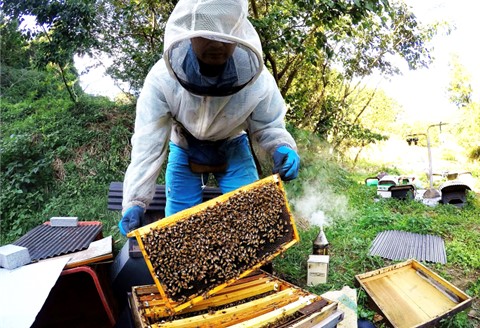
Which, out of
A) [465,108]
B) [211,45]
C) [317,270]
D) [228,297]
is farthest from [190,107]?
[465,108]

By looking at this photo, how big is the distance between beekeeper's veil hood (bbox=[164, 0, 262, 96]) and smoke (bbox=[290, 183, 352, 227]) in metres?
2.88

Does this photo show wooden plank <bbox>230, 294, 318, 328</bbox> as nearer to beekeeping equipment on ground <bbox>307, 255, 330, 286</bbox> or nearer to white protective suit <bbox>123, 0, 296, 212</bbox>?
white protective suit <bbox>123, 0, 296, 212</bbox>

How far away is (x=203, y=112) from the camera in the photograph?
7.04ft

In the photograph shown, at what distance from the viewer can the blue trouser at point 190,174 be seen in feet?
8.39

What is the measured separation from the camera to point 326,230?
4.20 meters

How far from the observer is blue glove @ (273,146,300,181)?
214 centimetres

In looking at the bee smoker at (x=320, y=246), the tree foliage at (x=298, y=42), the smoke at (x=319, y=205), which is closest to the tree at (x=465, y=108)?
the tree foliage at (x=298, y=42)

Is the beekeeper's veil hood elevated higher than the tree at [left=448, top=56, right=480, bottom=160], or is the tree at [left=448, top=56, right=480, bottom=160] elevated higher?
the beekeeper's veil hood

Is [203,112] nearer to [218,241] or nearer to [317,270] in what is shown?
[218,241]

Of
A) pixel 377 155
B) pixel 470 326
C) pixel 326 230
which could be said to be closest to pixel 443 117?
pixel 377 155

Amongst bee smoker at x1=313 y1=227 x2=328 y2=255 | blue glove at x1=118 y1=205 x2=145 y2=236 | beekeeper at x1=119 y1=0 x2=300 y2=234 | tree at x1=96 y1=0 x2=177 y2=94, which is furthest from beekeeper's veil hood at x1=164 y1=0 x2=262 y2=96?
tree at x1=96 y1=0 x2=177 y2=94

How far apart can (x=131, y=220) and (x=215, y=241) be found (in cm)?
50

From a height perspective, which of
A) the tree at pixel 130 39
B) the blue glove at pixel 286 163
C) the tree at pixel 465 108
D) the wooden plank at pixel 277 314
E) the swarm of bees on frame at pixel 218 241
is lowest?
the tree at pixel 465 108

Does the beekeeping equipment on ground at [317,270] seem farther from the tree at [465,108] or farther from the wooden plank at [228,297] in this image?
the tree at [465,108]
